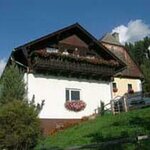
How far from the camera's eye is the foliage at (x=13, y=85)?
26859mm

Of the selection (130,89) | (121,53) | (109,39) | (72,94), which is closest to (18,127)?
(72,94)

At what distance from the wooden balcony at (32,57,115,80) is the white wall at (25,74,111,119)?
53 centimetres

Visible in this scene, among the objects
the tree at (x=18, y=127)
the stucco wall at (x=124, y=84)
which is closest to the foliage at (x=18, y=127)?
the tree at (x=18, y=127)

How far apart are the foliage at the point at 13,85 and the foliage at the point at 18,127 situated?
20.0ft

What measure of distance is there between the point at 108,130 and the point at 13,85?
341 inches

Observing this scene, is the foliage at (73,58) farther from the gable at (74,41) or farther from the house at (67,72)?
the gable at (74,41)

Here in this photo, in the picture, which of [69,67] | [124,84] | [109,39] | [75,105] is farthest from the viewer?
[109,39]

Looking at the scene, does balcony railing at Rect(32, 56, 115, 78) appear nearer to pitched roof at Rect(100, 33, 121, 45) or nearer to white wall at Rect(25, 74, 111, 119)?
white wall at Rect(25, 74, 111, 119)

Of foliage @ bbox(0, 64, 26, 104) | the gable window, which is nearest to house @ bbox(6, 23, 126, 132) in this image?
foliage @ bbox(0, 64, 26, 104)

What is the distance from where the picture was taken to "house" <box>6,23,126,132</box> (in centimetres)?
3075

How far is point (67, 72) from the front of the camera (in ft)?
106

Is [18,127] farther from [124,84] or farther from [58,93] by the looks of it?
[124,84]

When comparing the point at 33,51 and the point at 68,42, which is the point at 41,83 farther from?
the point at 68,42

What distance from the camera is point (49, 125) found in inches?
1201
